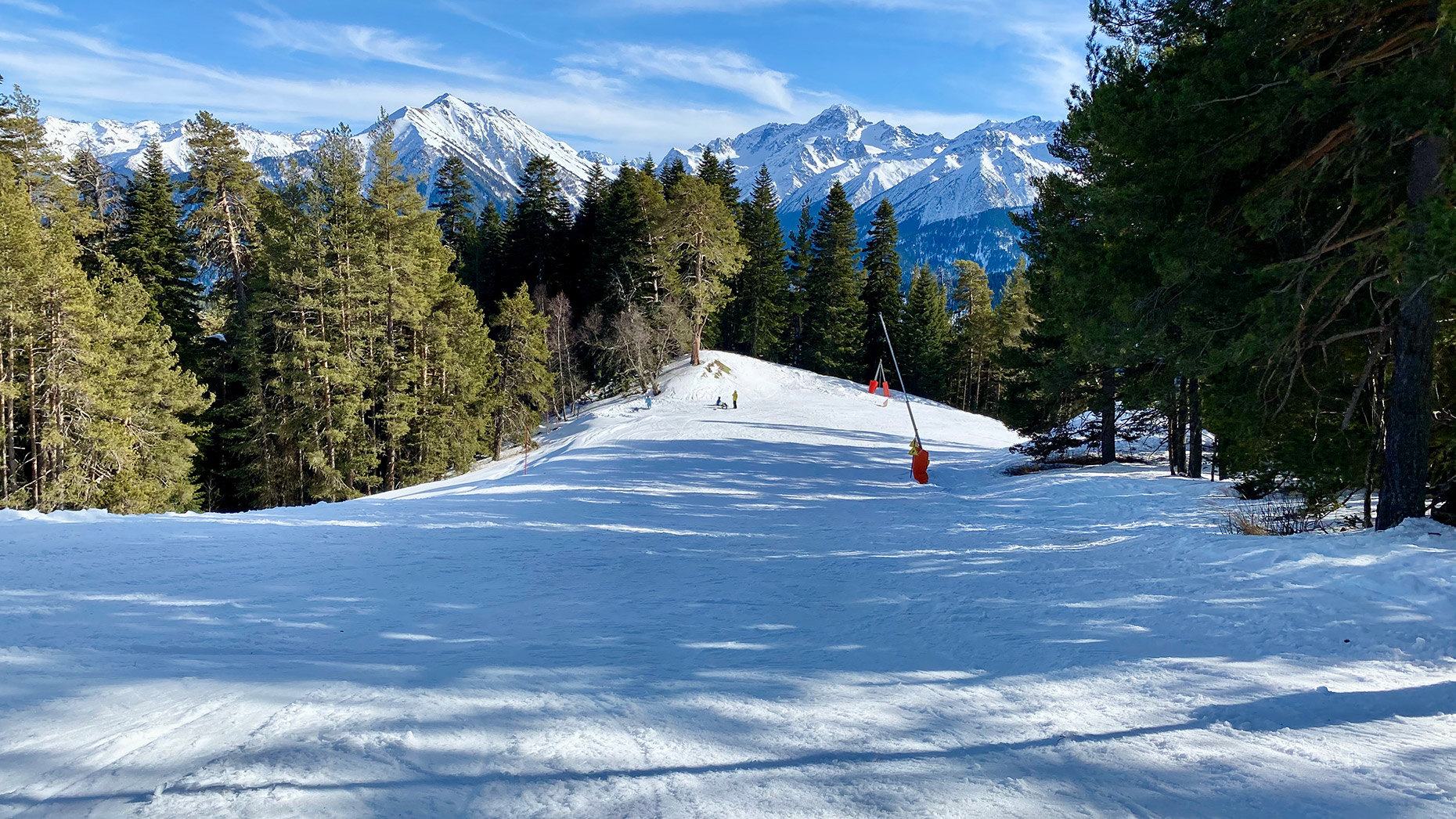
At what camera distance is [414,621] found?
18.7 feet

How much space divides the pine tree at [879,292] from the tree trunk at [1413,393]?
156 ft

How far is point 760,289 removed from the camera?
50.9 m

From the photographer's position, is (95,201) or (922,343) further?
(922,343)

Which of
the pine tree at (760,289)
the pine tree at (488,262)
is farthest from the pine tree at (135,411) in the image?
the pine tree at (760,289)

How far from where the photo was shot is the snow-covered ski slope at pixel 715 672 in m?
3.28

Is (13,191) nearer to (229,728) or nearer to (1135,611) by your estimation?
(229,728)

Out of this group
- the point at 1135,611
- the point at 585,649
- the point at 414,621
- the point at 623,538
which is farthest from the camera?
the point at 623,538

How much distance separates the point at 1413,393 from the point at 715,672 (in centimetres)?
816

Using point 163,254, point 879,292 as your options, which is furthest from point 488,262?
point 879,292

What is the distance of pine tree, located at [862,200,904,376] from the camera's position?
55500 millimetres

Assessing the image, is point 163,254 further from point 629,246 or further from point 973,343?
point 973,343

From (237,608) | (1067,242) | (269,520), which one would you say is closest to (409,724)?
(237,608)

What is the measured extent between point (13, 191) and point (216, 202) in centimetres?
1226

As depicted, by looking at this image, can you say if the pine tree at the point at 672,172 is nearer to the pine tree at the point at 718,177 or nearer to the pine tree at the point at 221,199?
the pine tree at the point at 718,177
